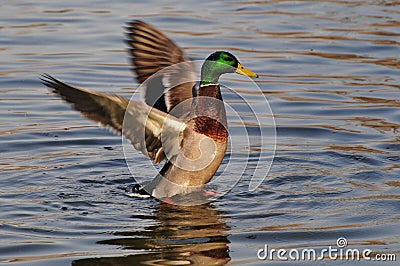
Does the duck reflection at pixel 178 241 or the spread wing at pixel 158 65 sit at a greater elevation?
the spread wing at pixel 158 65

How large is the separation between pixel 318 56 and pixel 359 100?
1748 millimetres

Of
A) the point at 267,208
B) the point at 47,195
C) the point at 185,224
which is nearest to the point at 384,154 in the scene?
the point at 267,208

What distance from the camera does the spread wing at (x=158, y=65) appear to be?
26.6 ft

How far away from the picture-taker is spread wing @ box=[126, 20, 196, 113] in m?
8.09

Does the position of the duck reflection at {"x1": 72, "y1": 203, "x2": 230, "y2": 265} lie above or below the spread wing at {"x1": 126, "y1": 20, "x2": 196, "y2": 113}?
below

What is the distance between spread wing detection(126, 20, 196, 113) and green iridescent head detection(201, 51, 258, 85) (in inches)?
17.8

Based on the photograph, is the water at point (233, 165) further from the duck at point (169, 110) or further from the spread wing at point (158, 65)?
the spread wing at point (158, 65)

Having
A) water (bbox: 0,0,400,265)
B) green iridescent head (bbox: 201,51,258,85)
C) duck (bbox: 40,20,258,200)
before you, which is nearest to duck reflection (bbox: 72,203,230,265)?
water (bbox: 0,0,400,265)

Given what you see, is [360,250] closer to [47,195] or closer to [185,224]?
[185,224]

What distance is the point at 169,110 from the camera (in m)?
7.95

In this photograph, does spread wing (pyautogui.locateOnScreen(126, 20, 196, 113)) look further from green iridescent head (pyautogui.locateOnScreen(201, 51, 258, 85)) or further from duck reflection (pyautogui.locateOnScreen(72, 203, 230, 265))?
duck reflection (pyautogui.locateOnScreen(72, 203, 230, 265))

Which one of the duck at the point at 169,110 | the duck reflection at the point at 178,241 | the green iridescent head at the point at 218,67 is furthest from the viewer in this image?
the green iridescent head at the point at 218,67

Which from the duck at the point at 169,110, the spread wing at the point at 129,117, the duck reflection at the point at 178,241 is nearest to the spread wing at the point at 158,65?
the duck at the point at 169,110

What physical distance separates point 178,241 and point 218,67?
5.51ft
